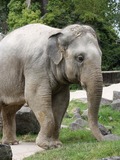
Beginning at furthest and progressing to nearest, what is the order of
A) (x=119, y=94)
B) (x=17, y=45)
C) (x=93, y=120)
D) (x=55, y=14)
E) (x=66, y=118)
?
(x=55, y=14) → (x=119, y=94) → (x=66, y=118) → (x=17, y=45) → (x=93, y=120)

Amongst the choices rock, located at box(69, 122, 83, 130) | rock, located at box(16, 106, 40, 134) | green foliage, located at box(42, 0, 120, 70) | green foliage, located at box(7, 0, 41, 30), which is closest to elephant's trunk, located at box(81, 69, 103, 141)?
rock, located at box(16, 106, 40, 134)

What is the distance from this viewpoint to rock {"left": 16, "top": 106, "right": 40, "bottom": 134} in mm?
10938

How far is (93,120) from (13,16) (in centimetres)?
2464

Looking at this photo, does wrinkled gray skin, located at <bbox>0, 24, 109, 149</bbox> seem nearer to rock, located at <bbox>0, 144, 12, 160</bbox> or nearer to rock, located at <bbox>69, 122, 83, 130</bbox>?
rock, located at <bbox>0, 144, 12, 160</bbox>

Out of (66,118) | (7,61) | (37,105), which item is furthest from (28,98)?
(66,118)

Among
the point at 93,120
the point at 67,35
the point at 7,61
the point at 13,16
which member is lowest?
the point at 13,16

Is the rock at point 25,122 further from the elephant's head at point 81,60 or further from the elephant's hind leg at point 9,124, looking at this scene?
the elephant's head at point 81,60

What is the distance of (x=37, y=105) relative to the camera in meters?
8.61

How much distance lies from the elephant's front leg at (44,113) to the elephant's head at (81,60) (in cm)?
40

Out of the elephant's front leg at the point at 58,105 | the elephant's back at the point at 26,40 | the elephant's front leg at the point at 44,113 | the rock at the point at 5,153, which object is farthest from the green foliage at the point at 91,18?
the rock at the point at 5,153

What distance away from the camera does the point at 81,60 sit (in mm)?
8359

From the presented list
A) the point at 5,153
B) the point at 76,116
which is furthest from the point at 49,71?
the point at 76,116

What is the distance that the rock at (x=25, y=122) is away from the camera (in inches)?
431

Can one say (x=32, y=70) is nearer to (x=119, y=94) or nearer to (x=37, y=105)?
(x=37, y=105)
